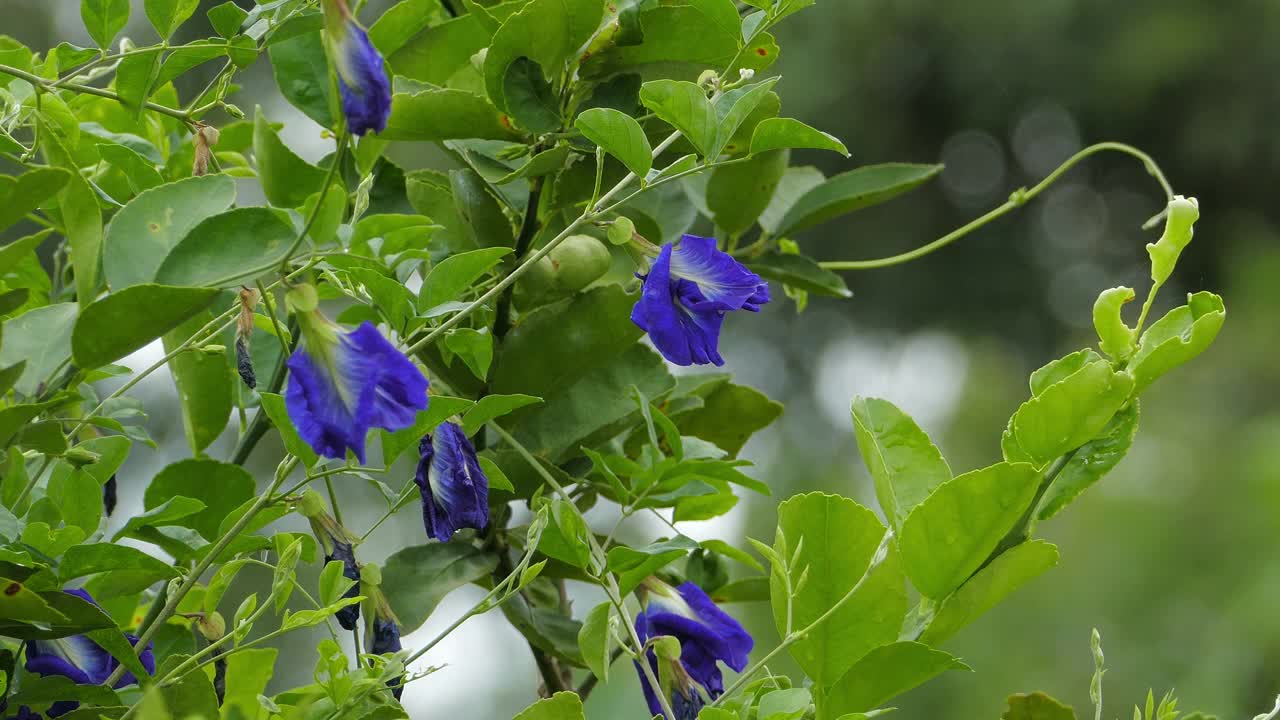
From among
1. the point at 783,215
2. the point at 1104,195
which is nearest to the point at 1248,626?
the point at 783,215

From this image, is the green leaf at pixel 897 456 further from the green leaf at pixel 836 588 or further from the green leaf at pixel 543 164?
the green leaf at pixel 543 164

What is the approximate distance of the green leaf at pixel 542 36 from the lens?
0.41 meters

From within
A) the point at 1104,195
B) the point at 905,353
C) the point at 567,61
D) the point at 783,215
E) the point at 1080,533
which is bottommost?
the point at 905,353

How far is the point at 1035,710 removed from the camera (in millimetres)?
388

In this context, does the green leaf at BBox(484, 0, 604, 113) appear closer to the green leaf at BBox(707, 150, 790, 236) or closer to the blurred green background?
the green leaf at BBox(707, 150, 790, 236)

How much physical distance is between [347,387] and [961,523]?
16 cm

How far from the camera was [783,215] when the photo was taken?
0.60 m

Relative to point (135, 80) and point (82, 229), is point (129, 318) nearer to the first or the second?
point (82, 229)

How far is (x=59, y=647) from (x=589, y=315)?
0.64 ft

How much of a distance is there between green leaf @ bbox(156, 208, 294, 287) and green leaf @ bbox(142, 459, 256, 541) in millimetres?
114

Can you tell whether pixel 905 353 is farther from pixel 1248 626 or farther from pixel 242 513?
pixel 242 513

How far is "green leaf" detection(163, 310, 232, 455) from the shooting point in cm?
49

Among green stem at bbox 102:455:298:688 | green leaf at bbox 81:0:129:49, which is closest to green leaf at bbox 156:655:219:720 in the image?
green stem at bbox 102:455:298:688

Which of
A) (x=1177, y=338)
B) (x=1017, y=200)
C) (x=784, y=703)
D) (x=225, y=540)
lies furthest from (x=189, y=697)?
(x=1017, y=200)
